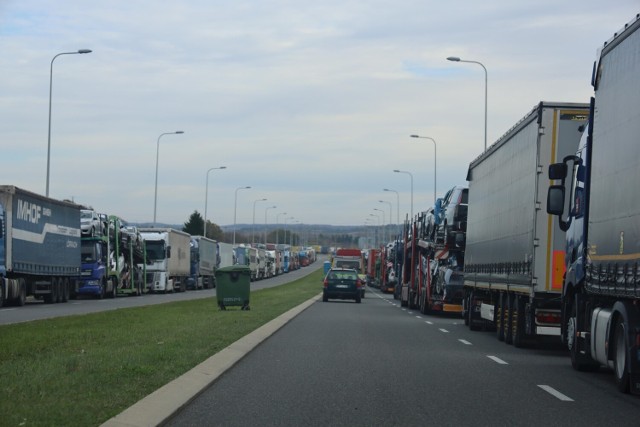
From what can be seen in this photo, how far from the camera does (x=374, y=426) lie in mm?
10422

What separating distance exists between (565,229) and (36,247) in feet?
90.1

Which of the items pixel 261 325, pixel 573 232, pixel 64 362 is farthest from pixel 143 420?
pixel 261 325

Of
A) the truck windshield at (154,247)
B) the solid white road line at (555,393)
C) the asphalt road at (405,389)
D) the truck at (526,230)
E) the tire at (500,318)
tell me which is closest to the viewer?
the asphalt road at (405,389)

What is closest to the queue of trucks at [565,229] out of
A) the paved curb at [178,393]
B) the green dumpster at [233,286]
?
the paved curb at [178,393]

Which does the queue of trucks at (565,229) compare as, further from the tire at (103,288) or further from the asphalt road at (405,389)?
the tire at (103,288)

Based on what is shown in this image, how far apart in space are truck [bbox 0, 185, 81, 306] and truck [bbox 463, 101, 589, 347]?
60.3 feet

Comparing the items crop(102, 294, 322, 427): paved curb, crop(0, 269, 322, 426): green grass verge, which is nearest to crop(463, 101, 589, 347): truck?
crop(102, 294, 322, 427): paved curb

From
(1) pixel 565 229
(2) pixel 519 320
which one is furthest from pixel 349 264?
(1) pixel 565 229

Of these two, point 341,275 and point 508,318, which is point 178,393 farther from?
point 341,275

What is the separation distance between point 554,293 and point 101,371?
9.09 metres

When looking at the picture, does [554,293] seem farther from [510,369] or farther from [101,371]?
[101,371]

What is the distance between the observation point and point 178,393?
1208cm

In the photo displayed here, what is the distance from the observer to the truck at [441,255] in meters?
33.8

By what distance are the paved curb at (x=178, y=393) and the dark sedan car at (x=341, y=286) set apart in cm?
3135
